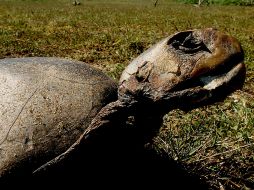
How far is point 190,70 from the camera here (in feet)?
7.32

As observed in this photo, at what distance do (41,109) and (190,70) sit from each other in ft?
2.56

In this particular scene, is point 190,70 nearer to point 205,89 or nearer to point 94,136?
point 205,89

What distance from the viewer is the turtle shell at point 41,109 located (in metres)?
2.24

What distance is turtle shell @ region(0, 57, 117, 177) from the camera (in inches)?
88.3

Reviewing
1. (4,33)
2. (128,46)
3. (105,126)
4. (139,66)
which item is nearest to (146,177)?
(105,126)

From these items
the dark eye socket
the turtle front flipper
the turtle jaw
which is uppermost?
the dark eye socket

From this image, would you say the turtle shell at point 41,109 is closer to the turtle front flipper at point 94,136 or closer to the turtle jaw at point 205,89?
the turtle front flipper at point 94,136

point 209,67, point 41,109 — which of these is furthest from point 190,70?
point 41,109

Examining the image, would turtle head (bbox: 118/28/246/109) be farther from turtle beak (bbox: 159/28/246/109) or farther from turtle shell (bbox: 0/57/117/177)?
turtle shell (bbox: 0/57/117/177)

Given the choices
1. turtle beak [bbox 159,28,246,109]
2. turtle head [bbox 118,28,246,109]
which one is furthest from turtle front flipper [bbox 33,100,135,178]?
turtle beak [bbox 159,28,246,109]

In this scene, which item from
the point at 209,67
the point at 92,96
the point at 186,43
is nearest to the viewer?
the point at 209,67

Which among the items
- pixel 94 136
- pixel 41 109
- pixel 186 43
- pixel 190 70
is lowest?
pixel 94 136

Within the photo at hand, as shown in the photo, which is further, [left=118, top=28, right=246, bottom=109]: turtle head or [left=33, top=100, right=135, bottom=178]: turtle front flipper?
[left=33, top=100, right=135, bottom=178]: turtle front flipper

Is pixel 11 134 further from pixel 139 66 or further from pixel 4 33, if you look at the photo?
pixel 4 33
